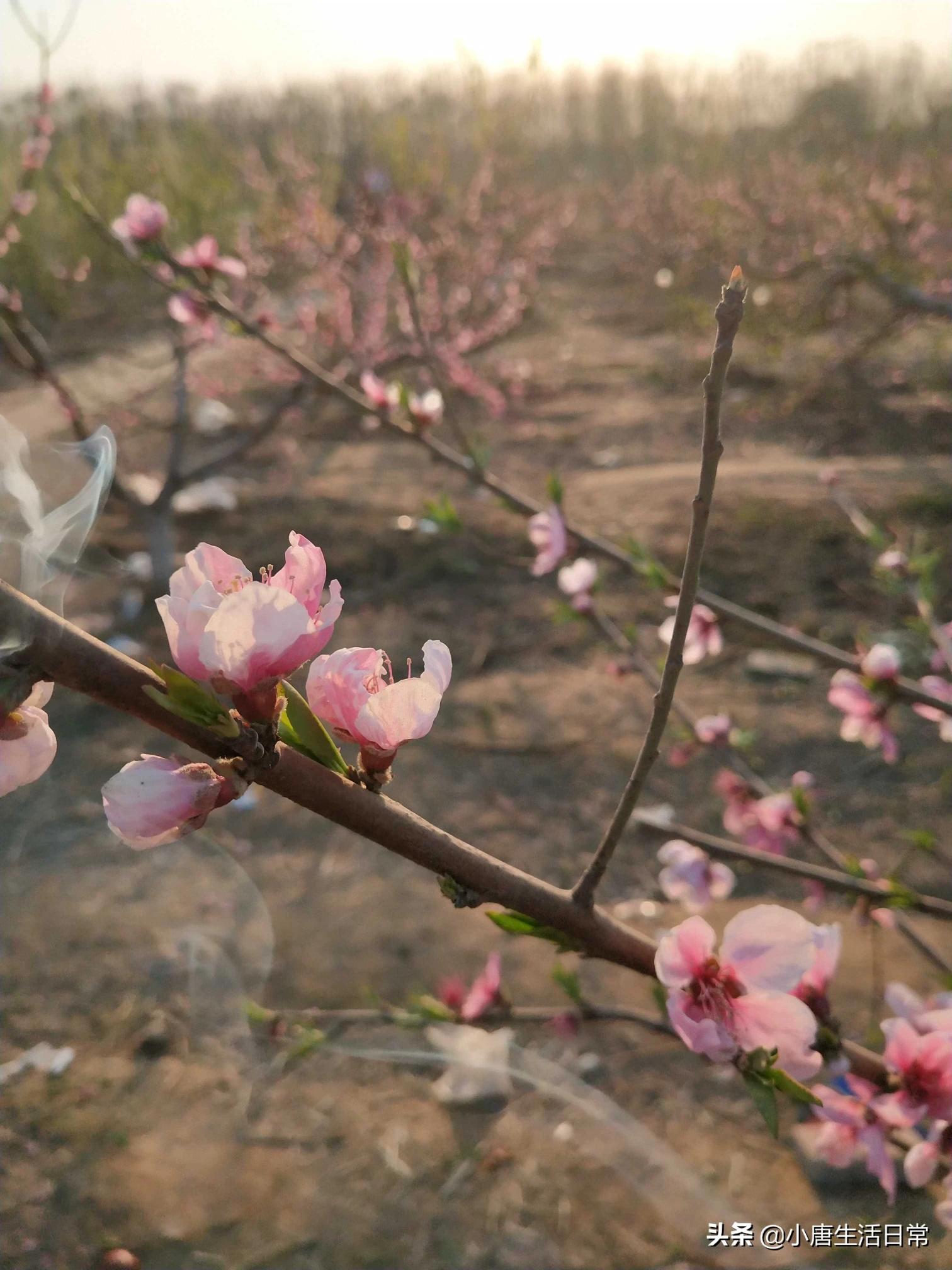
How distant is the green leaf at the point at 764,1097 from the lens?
63cm

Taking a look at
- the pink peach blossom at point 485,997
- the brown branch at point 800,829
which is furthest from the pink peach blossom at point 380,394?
the pink peach blossom at point 485,997

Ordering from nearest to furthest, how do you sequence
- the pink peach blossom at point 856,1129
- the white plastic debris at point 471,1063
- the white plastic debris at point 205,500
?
1. the pink peach blossom at point 856,1129
2. the white plastic debris at point 471,1063
3. the white plastic debris at point 205,500

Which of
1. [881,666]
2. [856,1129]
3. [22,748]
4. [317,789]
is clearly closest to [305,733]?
[317,789]

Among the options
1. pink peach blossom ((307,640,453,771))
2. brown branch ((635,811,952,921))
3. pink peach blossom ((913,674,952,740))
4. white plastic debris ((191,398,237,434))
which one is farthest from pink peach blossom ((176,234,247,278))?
white plastic debris ((191,398,237,434))

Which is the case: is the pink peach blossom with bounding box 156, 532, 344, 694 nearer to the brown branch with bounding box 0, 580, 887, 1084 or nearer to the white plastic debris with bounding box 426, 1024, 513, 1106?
the brown branch with bounding box 0, 580, 887, 1084

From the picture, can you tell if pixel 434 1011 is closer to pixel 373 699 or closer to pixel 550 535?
pixel 373 699

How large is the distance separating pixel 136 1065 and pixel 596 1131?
3.50 ft

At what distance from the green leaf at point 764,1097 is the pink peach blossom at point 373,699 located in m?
0.36

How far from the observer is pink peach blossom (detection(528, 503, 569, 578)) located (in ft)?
6.30

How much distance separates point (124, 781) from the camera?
539 mm

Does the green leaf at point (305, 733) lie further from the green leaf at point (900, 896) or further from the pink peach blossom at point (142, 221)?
the pink peach blossom at point (142, 221)

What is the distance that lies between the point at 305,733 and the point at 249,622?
0.34 ft

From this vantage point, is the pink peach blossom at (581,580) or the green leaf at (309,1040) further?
the pink peach blossom at (581,580)

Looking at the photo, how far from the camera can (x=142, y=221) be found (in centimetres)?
186
